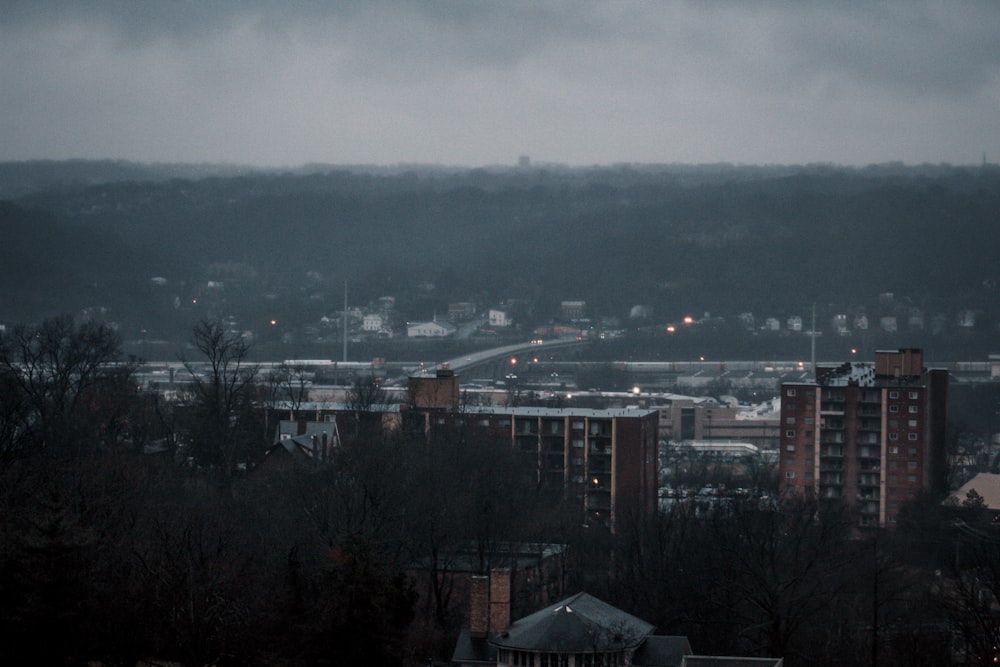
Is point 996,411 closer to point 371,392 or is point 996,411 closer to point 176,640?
point 371,392

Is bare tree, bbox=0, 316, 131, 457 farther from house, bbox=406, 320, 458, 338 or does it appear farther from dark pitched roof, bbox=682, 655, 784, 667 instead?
house, bbox=406, 320, 458, 338

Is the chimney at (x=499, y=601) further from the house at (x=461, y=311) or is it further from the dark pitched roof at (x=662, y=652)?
the house at (x=461, y=311)

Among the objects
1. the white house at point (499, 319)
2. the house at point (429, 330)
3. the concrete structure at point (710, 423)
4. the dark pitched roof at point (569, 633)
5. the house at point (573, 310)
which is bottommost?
the dark pitched roof at point (569, 633)

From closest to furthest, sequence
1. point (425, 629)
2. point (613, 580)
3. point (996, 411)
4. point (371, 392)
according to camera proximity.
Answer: point (425, 629) < point (613, 580) < point (371, 392) < point (996, 411)

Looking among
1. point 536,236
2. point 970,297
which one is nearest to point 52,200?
point 536,236

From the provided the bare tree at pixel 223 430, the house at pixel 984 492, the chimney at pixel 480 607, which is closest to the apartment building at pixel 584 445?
the bare tree at pixel 223 430

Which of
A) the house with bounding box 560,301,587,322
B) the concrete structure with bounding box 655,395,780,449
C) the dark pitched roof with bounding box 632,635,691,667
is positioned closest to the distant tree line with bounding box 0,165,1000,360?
the house with bounding box 560,301,587,322

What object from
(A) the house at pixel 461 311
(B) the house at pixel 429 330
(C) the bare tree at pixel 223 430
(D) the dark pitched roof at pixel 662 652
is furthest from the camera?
(A) the house at pixel 461 311
